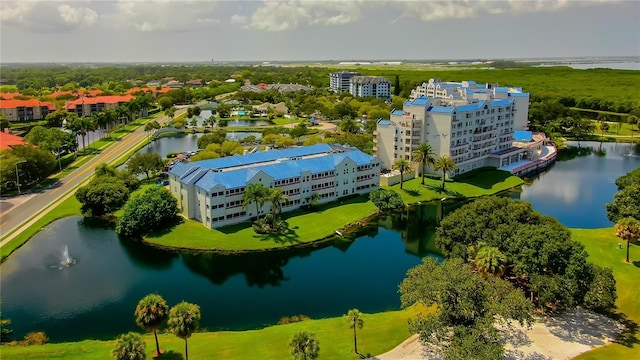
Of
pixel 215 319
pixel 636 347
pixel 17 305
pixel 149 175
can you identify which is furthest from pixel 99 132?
pixel 636 347

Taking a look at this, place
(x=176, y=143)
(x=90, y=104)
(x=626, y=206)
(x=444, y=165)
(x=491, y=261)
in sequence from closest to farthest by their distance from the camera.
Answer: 1. (x=491, y=261)
2. (x=626, y=206)
3. (x=444, y=165)
4. (x=176, y=143)
5. (x=90, y=104)

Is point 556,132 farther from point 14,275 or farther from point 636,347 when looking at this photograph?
point 14,275

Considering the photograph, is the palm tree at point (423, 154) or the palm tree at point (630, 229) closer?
the palm tree at point (630, 229)

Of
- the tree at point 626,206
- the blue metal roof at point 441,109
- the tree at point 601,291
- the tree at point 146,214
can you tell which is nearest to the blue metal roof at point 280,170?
the tree at point 146,214

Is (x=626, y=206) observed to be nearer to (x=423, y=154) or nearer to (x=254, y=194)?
(x=423, y=154)

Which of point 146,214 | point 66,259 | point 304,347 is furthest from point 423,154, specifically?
point 304,347

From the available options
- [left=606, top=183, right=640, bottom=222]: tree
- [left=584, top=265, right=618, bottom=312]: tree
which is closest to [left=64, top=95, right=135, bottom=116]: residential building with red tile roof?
[left=606, top=183, right=640, bottom=222]: tree

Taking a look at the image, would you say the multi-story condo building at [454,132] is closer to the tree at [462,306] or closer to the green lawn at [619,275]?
the green lawn at [619,275]
